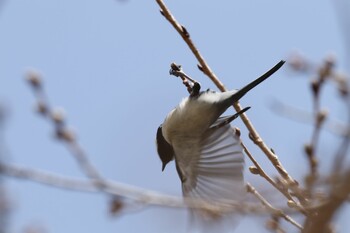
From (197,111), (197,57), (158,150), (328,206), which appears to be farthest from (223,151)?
(328,206)

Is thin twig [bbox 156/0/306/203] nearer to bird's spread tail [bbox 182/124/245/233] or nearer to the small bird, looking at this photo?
bird's spread tail [bbox 182/124/245/233]

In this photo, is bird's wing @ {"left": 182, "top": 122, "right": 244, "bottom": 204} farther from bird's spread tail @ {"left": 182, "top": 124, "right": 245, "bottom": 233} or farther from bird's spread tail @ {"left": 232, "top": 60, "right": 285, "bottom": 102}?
bird's spread tail @ {"left": 232, "top": 60, "right": 285, "bottom": 102}

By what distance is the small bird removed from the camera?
266 centimetres

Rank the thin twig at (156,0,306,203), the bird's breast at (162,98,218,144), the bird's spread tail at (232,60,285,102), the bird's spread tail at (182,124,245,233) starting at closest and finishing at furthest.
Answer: the thin twig at (156,0,306,203)
the bird's spread tail at (182,124,245,233)
the bird's spread tail at (232,60,285,102)
the bird's breast at (162,98,218,144)

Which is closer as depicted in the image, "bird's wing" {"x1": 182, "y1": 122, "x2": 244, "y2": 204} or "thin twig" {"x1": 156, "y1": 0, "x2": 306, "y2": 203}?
"thin twig" {"x1": 156, "y1": 0, "x2": 306, "y2": 203}

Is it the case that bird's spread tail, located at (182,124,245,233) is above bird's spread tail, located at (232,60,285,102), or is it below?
below

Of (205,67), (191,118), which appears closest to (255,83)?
(191,118)

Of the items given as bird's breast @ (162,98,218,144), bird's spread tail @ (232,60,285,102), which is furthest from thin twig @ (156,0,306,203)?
bird's breast @ (162,98,218,144)

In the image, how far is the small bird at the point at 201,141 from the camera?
2.66 meters

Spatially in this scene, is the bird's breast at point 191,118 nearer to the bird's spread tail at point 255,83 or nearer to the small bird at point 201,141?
the small bird at point 201,141

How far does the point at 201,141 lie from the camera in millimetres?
2875

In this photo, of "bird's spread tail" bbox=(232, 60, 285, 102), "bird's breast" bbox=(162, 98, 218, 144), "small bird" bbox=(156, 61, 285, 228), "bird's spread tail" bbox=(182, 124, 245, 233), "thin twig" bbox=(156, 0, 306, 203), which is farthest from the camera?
"bird's breast" bbox=(162, 98, 218, 144)

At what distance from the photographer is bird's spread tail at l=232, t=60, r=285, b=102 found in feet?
8.39

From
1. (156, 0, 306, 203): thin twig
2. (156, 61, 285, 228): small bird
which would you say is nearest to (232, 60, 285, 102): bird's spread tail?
(156, 61, 285, 228): small bird
